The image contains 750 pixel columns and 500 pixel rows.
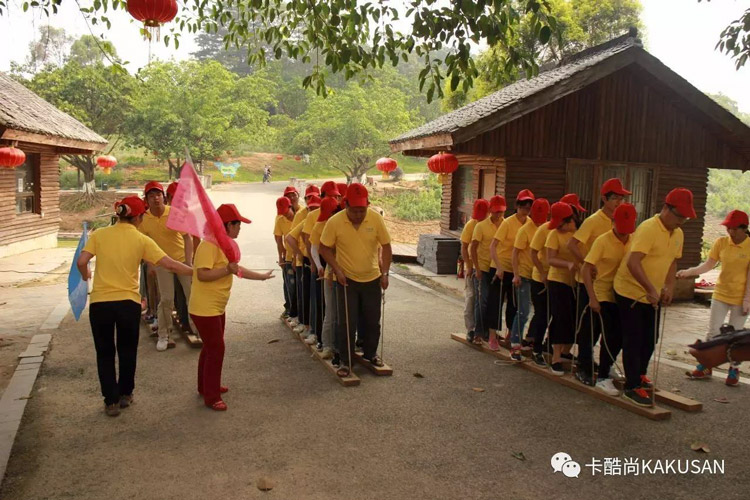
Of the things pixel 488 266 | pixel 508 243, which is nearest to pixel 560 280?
pixel 508 243

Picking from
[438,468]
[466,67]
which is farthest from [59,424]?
[466,67]

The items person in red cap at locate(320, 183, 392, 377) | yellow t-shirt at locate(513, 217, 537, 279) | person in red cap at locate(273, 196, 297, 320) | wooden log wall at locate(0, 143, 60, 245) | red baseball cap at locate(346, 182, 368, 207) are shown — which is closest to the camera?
red baseball cap at locate(346, 182, 368, 207)

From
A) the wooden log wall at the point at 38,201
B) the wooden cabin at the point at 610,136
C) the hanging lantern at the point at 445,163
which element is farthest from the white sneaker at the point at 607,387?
the wooden log wall at the point at 38,201

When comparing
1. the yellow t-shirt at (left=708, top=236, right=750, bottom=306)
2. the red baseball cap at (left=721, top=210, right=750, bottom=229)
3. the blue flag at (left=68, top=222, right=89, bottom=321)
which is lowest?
the blue flag at (left=68, top=222, right=89, bottom=321)

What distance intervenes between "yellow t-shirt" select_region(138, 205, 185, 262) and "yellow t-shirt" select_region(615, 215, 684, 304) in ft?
17.6

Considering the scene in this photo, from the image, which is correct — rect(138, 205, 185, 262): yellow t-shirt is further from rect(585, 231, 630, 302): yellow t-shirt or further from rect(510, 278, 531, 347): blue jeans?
rect(585, 231, 630, 302): yellow t-shirt

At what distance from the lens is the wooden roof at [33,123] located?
12.9 meters

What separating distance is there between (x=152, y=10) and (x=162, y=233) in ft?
9.14

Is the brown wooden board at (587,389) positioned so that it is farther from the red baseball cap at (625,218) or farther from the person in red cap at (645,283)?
the red baseball cap at (625,218)

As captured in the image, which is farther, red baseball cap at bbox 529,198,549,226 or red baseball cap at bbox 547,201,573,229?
red baseball cap at bbox 529,198,549,226

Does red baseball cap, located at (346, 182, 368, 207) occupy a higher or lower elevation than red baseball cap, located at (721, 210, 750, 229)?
higher

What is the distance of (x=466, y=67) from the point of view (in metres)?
6.17

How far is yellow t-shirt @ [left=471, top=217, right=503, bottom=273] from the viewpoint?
25.1ft

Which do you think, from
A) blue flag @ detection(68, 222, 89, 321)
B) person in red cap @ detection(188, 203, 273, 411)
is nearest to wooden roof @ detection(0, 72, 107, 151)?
blue flag @ detection(68, 222, 89, 321)
